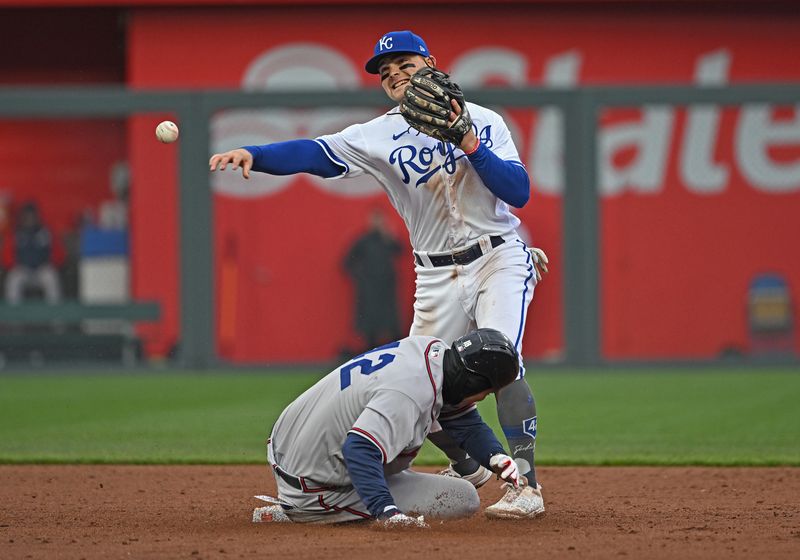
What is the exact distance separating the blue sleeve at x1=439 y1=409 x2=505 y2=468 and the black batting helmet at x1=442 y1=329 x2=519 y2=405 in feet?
1.11

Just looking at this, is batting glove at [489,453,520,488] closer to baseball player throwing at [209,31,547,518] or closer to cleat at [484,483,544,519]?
cleat at [484,483,544,519]

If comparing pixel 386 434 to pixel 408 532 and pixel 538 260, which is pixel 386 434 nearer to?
pixel 408 532

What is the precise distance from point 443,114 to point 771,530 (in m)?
1.91

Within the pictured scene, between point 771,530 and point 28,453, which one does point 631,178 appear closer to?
point 28,453

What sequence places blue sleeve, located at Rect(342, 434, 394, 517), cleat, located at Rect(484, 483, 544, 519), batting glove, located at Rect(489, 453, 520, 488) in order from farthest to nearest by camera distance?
cleat, located at Rect(484, 483, 544, 519) < batting glove, located at Rect(489, 453, 520, 488) < blue sleeve, located at Rect(342, 434, 394, 517)

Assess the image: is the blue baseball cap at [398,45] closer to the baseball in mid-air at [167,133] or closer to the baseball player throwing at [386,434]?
the baseball in mid-air at [167,133]

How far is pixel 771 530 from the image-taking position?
4.90 meters

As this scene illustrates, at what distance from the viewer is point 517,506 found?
5.11 meters

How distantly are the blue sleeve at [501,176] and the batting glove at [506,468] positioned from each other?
3.37 ft

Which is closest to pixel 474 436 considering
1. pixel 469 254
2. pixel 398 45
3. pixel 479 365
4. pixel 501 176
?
pixel 479 365

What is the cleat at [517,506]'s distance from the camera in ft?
16.8

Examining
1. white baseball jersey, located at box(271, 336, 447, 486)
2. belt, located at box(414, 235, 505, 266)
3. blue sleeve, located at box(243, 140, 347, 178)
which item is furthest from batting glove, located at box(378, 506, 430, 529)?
blue sleeve, located at box(243, 140, 347, 178)

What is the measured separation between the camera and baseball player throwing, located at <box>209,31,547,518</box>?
5.34 metres

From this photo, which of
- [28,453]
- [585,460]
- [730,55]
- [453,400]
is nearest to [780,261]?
[730,55]
